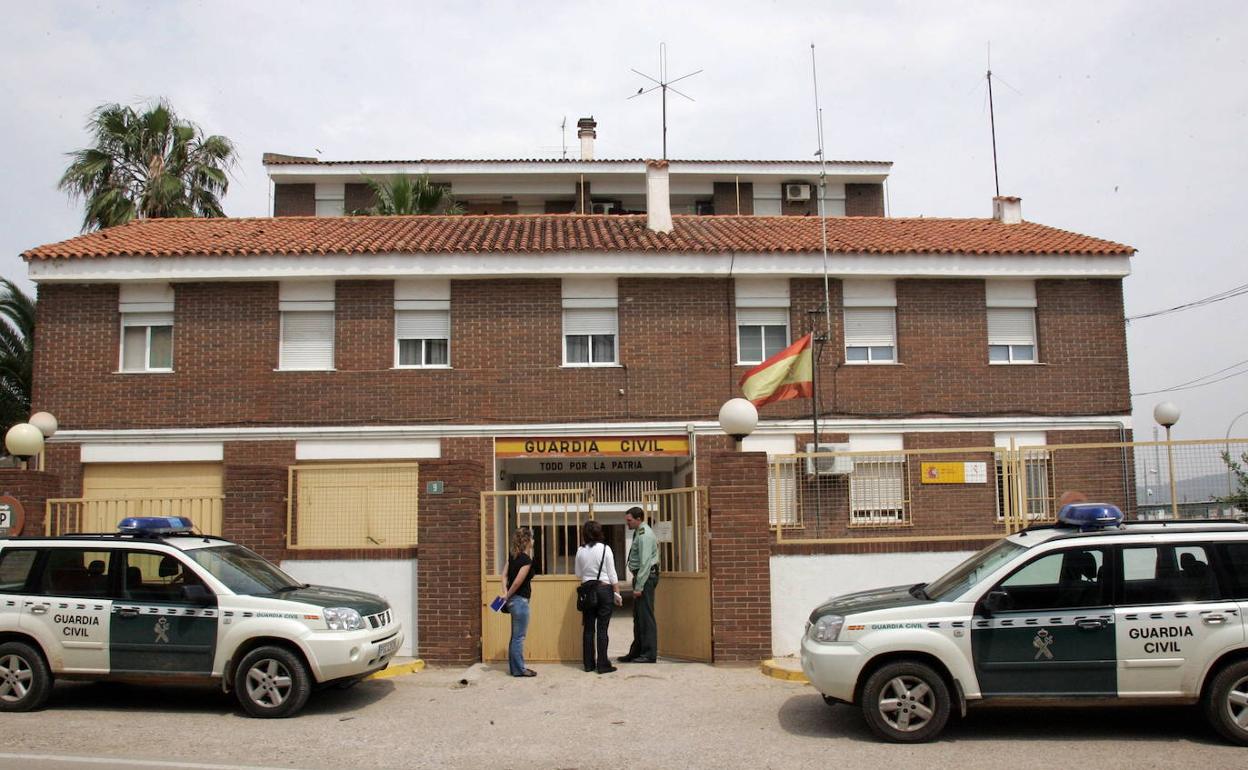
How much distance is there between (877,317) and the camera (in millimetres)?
19406

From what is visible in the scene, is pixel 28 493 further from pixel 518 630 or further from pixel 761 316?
pixel 761 316

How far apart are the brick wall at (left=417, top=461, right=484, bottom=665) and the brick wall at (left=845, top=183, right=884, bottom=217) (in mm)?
23328

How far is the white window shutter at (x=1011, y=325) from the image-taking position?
19547 millimetres

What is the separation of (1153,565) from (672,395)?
11.0 meters

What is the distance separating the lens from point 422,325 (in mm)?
18938

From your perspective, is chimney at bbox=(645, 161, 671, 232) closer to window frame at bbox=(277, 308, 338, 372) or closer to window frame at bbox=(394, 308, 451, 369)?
window frame at bbox=(394, 308, 451, 369)

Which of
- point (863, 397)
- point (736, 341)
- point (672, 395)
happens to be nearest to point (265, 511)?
point (672, 395)

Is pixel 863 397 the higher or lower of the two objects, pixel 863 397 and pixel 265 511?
the higher

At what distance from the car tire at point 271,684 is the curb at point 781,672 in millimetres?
4966

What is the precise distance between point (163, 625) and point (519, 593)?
12.2 ft

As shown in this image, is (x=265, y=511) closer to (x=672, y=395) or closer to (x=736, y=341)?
(x=672, y=395)

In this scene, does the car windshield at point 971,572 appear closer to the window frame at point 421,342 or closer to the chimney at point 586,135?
the window frame at point 421,342

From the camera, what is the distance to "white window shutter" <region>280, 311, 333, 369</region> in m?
18.8

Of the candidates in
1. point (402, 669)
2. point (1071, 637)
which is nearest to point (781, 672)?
point (1071, 637)
